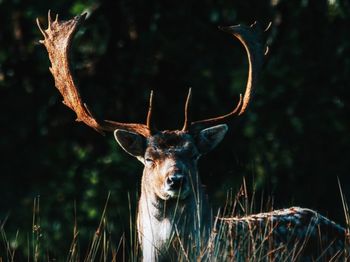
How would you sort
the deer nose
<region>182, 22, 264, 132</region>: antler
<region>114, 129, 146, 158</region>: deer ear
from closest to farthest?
the deer nose → <region>114, 129, 146, 158</region>: deer ear → <region>182, 22, 264, 132</region>: antler

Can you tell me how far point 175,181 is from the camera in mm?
8219

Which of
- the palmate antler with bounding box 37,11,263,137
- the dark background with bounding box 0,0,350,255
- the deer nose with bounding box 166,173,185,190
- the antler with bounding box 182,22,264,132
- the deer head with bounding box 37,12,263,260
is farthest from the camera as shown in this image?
the dark background with bounding box 0,0,350,255

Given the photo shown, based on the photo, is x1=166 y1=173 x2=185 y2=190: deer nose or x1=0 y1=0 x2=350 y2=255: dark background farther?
x1=0 y1=0 x2=350 y2=255: dark background

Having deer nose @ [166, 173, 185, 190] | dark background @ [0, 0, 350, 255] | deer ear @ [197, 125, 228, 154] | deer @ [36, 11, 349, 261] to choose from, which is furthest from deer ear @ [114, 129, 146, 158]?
dark background @ [0, 0, 350, 255]

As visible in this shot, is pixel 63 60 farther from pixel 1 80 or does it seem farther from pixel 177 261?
pixel 1 80

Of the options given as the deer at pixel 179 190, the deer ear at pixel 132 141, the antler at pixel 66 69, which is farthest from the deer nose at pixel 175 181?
the antler at pixel 66 69

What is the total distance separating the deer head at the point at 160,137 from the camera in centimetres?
834

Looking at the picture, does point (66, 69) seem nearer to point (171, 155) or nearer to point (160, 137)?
point (160, 137)

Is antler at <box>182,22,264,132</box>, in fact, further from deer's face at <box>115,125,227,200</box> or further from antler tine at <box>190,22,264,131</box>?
deer's face at <box>115,125,227,200</box>

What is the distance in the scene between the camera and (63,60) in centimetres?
930

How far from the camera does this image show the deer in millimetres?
8227

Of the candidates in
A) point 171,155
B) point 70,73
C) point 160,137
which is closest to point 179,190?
point 171,155

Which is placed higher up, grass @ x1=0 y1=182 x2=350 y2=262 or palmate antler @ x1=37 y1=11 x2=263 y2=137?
palmate antler @ x1=37 y1=11 x2=263 y2=137

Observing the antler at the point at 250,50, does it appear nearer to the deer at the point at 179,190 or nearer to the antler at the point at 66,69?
the deer at the point at 179,190
